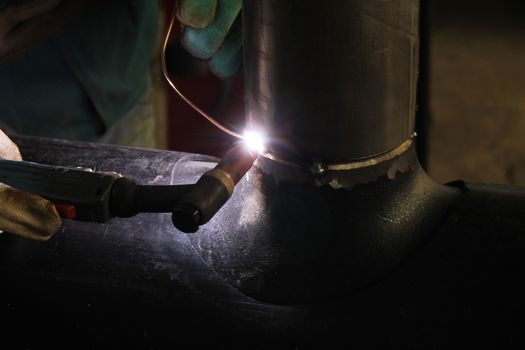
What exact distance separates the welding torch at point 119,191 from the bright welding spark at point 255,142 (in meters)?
0.02

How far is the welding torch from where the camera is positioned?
0.69m

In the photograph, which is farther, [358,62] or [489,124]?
[489,124]

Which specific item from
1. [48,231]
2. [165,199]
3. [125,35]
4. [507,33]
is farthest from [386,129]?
[507,33]

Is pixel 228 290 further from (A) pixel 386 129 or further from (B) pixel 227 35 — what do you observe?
(B) pixel 227 35

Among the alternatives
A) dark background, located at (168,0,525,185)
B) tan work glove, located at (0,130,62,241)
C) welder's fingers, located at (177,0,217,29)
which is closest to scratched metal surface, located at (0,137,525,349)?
tan work glove, located at (0,130,62,241)

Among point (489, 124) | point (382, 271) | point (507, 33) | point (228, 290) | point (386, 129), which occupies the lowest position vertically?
point (228, 290)

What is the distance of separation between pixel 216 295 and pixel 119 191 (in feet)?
0.60

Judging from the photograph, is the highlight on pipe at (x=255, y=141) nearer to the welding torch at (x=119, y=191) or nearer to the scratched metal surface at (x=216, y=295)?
the welding torch at (x=119, y=191)

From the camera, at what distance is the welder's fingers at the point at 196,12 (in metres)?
0.98

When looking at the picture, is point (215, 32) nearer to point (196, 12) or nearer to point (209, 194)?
point (196, 12)

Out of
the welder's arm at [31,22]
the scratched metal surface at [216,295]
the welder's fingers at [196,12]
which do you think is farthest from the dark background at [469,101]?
the scratched metal surface at [216,295]

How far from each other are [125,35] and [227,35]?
0.52m

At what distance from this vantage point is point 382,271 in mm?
778

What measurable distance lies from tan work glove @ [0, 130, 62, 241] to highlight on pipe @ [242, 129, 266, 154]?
0.23 meters
